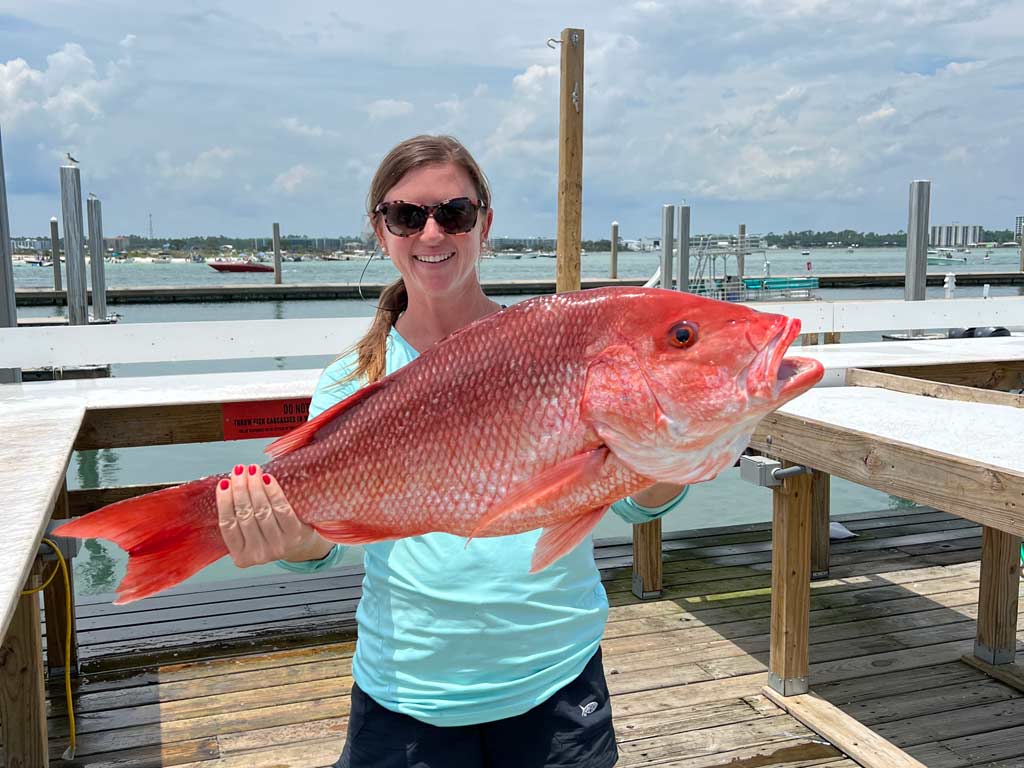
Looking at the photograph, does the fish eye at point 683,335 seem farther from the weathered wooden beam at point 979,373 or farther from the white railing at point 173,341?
the white railing at point 173,341

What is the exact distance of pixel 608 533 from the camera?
7.64 meters

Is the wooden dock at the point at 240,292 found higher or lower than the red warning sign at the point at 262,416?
lower

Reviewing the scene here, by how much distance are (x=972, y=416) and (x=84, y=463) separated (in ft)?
35.8

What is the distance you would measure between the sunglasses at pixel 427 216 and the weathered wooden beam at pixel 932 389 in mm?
2479

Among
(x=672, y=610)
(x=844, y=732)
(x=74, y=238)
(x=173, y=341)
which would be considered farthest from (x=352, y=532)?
(x=74, y=238)

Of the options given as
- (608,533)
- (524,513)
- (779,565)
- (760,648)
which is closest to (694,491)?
(608,533)

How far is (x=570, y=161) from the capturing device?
20.3ft

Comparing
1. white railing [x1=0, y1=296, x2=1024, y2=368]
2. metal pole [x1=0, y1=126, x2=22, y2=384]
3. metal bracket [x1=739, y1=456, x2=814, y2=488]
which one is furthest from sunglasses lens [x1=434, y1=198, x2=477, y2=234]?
metal pole [x1=0, y1=126, x2=22, y2=384]

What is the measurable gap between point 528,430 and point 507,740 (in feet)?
2.25

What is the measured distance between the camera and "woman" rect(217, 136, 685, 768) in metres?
1.60

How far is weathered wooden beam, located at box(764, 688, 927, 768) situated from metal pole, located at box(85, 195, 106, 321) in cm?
1429

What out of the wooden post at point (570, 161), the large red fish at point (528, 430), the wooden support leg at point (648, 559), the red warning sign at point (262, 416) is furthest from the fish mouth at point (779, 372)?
the wooden post at point (570, 161)

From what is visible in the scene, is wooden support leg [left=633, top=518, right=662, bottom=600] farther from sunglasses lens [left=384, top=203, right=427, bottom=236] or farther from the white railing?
sunglasses lens [left=384, top=203, right=427, bottom=236]

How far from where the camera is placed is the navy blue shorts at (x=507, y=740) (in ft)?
5.32
